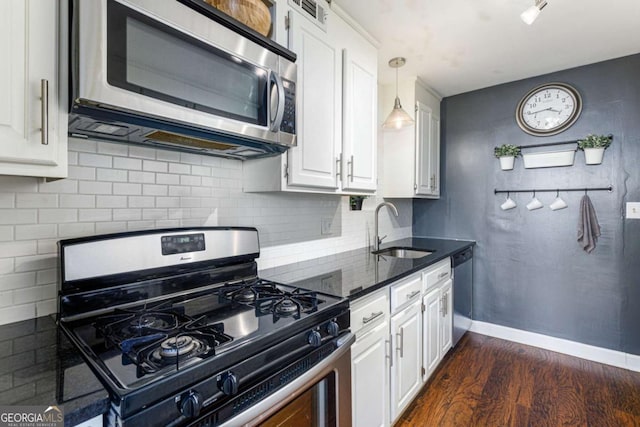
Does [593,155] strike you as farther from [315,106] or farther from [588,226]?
[315,106]

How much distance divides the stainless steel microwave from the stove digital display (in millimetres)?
388

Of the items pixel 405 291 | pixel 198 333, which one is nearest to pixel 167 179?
pixel 198 333

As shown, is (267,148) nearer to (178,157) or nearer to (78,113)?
(178,157)

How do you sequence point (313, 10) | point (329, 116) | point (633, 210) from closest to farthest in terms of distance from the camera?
point (313, 10), point (329, 116), point (633, 210)

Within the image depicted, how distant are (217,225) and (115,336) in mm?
736

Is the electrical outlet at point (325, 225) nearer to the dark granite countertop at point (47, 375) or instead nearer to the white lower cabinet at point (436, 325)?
the white lower cabinet at point (436, 325)

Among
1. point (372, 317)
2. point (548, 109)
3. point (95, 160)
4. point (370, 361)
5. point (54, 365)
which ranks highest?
point (548, 109)

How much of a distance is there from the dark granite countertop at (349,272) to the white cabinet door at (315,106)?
49 centimetres

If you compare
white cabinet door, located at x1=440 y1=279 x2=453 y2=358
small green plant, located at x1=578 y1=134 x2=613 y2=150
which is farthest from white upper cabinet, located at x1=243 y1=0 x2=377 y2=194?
small green plant, located at x1=578 y1=134 x2=613 y2=150

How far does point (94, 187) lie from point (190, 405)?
89cm

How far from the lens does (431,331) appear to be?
7.22 ft

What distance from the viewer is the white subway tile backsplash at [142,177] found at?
4.17 ft

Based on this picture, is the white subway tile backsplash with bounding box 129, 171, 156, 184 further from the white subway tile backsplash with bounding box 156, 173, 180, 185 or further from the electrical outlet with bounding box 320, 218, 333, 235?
the electrical outlet with bounding box 320, 218, 333, 235

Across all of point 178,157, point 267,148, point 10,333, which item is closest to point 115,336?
point 10,333
